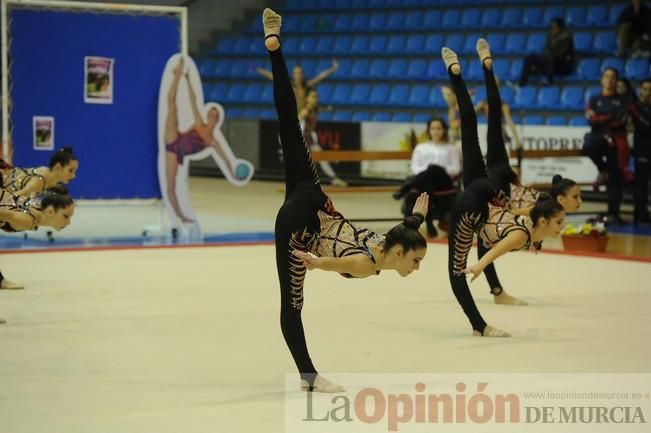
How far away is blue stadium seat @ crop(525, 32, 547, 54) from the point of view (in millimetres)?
17234

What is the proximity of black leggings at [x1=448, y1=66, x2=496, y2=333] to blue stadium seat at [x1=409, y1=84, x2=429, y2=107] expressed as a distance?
34.6 feet

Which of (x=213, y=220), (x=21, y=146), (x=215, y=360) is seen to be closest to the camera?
(x=215, y=360)

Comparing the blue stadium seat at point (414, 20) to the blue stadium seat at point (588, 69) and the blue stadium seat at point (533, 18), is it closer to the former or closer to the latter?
the blue stadium seat at point (533, 18)

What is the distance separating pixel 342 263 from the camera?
17.0ft

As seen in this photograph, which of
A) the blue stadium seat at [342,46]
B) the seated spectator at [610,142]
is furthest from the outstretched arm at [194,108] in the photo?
the blue stadium seat at [342,46]

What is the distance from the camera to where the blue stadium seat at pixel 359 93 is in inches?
749

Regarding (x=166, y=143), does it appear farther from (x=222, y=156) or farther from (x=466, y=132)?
(x=466, y=132)

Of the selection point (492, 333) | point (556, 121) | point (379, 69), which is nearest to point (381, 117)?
point (379, 69)

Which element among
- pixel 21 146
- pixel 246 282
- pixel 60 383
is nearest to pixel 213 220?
pixel 21 146

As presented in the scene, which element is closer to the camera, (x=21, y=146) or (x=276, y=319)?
(x=276, y=319)

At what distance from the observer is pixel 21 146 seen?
11.3 m

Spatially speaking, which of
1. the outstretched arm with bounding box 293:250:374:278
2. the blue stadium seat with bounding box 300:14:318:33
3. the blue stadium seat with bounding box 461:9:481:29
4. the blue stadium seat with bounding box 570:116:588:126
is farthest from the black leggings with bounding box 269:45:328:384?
the blue stadium seat with bounding box 300:14:318:33

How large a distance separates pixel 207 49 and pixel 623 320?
15897mm

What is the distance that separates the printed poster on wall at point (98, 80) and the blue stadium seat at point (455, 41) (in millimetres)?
7779
